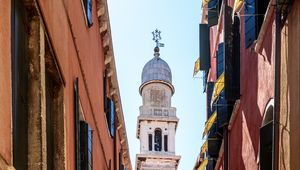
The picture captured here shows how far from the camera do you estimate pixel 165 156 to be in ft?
207

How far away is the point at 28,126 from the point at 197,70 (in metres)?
16.6

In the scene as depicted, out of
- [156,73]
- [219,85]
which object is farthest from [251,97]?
[156,73]

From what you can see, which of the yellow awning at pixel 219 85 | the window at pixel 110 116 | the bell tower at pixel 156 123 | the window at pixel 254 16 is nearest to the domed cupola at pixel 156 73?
the bell tower at pixel 156 123

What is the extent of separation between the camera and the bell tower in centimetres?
6319

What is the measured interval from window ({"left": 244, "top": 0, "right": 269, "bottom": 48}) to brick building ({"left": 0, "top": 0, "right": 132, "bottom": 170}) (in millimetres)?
2630

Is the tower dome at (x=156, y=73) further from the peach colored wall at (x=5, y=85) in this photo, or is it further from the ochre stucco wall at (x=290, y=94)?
the peach colored wall at (x=5, y=85)

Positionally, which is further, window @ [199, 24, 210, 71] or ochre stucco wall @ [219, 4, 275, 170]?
window @ [199, 24, 210, 71]

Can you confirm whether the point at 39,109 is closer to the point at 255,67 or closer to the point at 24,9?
the point at 24,9

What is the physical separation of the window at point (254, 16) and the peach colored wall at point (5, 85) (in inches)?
264

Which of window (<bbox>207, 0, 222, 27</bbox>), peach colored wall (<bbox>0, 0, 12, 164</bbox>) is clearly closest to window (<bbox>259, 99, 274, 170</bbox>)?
peach colored wall (<bbox>0, 0, 12, 164</bbox>)

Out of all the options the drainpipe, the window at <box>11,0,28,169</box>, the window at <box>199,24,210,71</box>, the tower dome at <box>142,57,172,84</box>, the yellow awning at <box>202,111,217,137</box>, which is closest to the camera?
the window at <box>11,0,28,169</box>

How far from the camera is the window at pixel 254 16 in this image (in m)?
12.6

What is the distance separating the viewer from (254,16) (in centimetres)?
1285

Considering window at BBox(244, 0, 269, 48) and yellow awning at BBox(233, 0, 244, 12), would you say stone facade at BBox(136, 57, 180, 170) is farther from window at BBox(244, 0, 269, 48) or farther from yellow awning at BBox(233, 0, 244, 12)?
window at BBox(244, 0, 269, 48)
